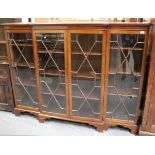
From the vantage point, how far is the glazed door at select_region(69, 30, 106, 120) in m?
1.96

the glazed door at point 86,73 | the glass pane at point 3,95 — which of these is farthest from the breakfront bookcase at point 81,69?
the glass pane at point 3,95

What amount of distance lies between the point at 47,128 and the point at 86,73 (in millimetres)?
826

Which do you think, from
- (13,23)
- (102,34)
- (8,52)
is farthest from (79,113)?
→ (13,23)

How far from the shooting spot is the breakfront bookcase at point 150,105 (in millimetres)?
1789

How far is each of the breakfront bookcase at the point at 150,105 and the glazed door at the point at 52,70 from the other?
34.4 inches

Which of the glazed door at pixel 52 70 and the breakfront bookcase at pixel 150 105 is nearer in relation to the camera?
the breakfront bookcase at pixel 150 105

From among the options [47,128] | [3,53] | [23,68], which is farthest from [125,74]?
[3,53]

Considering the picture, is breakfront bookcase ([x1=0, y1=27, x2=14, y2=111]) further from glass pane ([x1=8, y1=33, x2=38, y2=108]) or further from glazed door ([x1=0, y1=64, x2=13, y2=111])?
glass pane ([x1=8, y1=33, x2=38, y2=108])

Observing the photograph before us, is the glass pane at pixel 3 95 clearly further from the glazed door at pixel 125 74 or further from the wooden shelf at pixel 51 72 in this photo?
the glazed door at pixel 125 74

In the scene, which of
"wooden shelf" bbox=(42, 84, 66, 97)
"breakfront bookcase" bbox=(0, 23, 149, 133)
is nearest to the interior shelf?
"breakfront bookcase" bbox=(0, 23, 149, 133)

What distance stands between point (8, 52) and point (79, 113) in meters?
1.14
